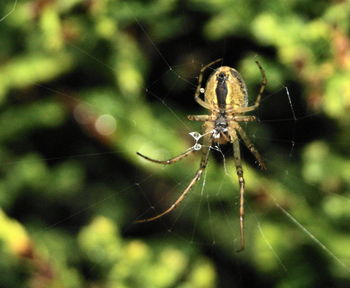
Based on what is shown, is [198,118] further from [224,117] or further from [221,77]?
[221,77]

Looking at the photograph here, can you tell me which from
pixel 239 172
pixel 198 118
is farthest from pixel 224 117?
pixel 239 172

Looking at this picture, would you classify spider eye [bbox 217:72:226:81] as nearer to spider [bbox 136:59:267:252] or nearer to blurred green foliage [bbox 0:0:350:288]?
spider [bbox 136:59:267:252]

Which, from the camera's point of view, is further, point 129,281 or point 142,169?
point 142,169

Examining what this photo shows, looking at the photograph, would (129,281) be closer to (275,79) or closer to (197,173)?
(197,173)

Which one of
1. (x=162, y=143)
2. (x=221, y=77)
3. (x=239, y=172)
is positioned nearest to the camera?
(x=221, y=77)

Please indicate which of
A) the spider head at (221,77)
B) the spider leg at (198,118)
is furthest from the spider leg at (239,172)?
the spider head at (221,77)

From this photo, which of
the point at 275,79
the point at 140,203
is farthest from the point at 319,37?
the point at 140,203
